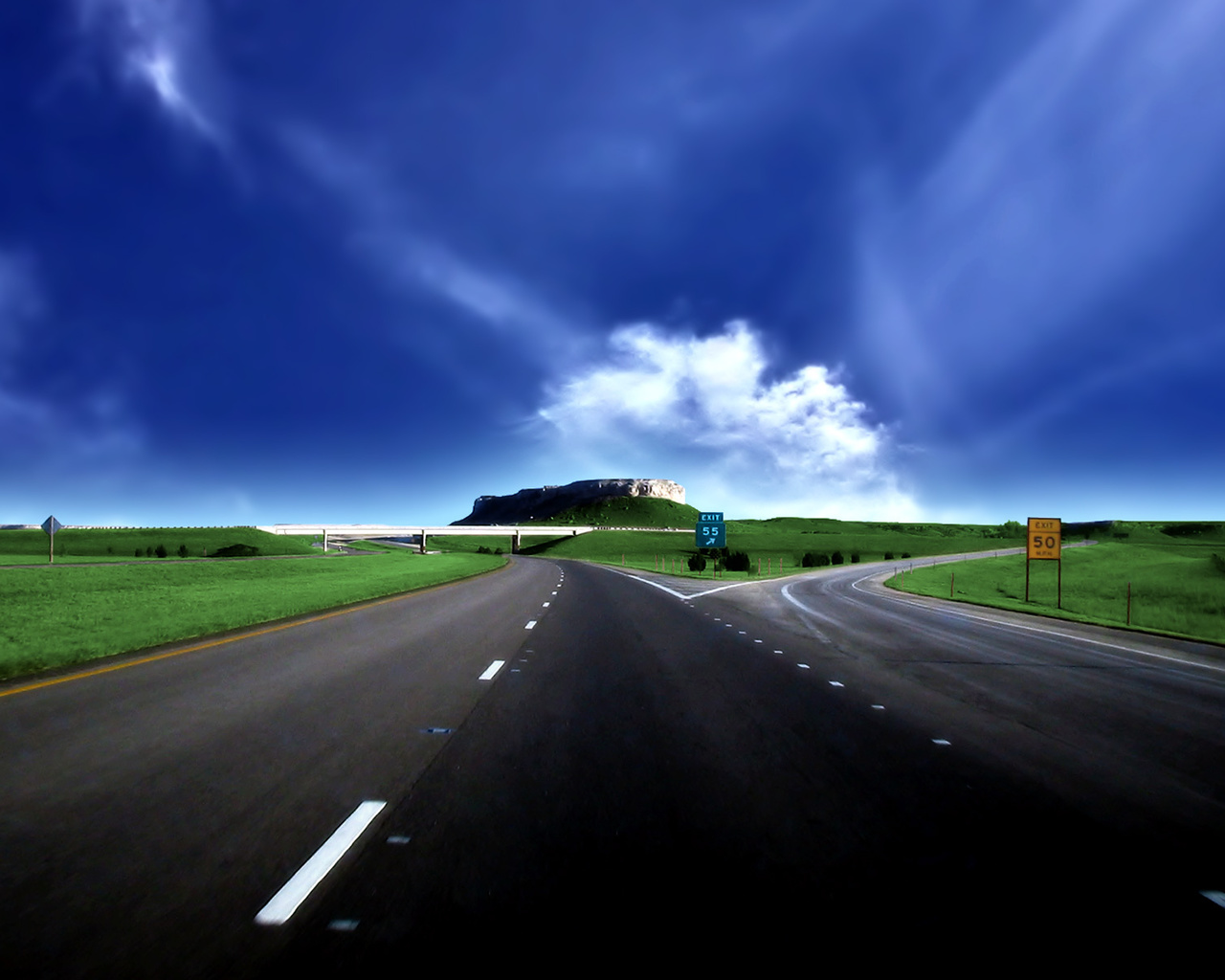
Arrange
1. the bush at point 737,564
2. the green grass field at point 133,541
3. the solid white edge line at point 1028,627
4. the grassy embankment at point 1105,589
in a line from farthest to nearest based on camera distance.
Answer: the green grass field at point 133,541
the bush at point 737,564
the grassy embankment at point 1105,589
the solid white edge line at point 1028,627

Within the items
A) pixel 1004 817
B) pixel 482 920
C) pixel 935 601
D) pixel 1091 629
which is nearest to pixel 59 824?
pixel 482 920

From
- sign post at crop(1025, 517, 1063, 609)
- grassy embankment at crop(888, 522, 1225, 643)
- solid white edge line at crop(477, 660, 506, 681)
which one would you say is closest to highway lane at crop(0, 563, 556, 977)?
solid white edge line at crop(477, 660, 506, 681)

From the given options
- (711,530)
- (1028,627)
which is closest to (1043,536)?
(1028,627)

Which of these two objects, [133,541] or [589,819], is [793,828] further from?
[133,541]

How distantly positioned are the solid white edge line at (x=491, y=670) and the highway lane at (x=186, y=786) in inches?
6.0

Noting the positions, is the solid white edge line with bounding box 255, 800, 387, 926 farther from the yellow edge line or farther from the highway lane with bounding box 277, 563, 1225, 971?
the yellow edge line

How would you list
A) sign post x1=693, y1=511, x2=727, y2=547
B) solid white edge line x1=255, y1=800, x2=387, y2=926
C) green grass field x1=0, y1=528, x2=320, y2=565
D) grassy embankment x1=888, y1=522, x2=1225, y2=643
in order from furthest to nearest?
1. green grass field x1=0, y1=528, x2=320, y2=565
2. sign post x1=693, y1=511, x2=727, y2=547
3. grassy embankment x1=888, y1=522, x2=1225, y2=643
4. solid white edge line x1=255, y1=800, x2=387, y2=926

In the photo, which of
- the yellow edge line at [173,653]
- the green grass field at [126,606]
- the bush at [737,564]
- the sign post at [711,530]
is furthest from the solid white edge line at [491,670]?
the bush at [737,564]

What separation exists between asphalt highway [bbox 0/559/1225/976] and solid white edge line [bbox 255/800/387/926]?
0.02 meters

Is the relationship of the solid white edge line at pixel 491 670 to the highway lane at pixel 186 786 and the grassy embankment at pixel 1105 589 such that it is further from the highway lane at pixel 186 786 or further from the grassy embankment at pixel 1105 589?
the grassy embankment at pixel 1105 589

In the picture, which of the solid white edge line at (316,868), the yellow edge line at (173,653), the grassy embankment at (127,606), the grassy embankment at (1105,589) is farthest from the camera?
the grassy embankment at (1105,589)

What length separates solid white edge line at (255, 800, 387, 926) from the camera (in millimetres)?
2949

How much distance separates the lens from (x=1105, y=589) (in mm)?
41281

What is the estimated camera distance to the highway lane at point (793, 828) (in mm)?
2865
